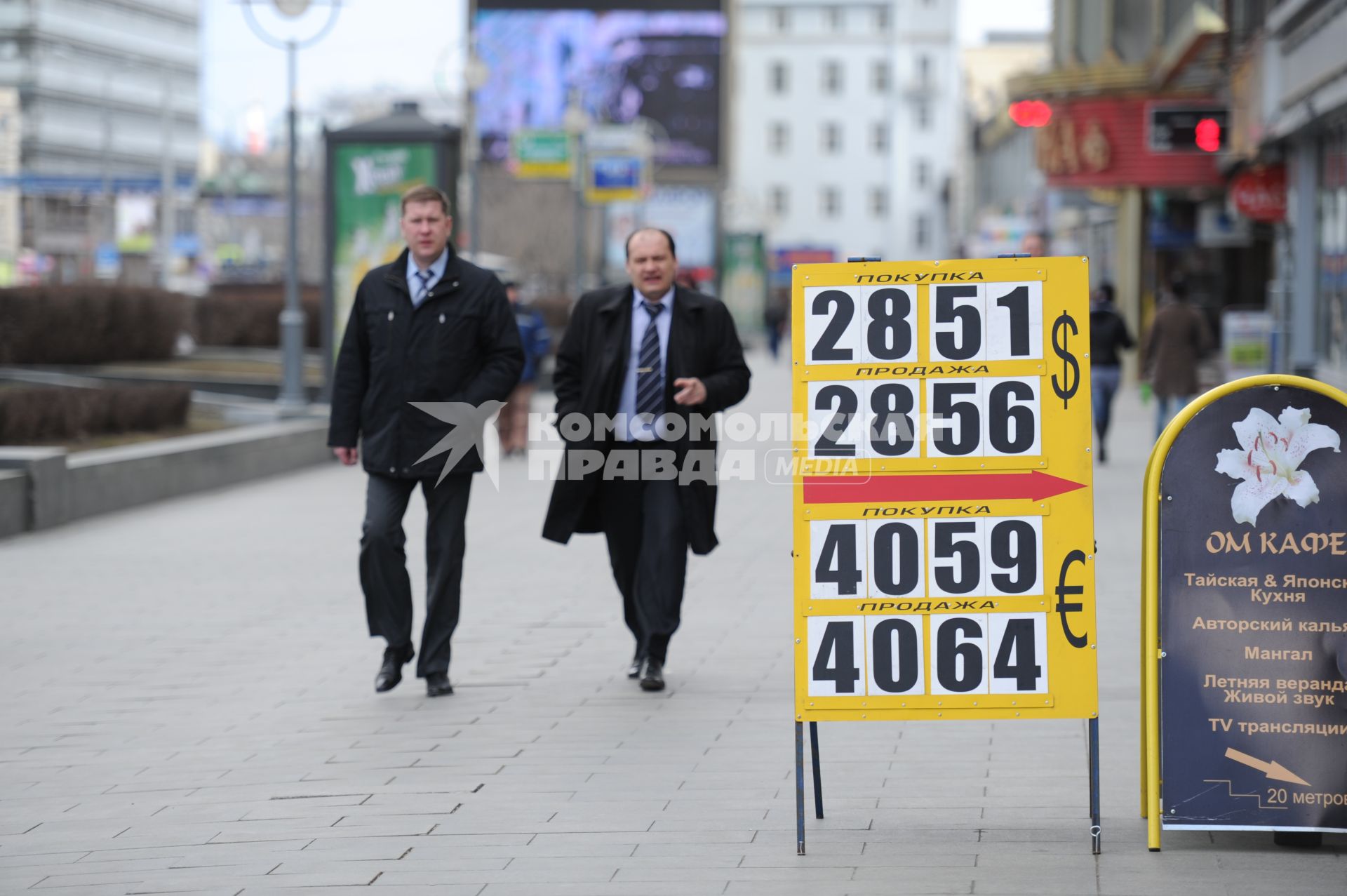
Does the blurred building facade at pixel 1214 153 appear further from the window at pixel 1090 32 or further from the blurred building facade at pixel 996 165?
the blurred building facade at pixel 996 165

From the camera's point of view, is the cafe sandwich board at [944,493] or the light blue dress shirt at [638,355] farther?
the light blue dress shirt at [638,355]

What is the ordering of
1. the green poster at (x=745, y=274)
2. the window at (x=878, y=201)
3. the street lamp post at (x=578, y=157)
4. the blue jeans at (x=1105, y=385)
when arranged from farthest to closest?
the window at (x=878, y=201), the green poster at (x=745, y=274), the street lamp post at (x=578, y=157), the blue jeans at (x=1105, y=385)

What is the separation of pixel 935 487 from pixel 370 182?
16.1 metres

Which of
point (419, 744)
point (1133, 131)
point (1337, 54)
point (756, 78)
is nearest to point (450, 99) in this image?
point (1133, 131)

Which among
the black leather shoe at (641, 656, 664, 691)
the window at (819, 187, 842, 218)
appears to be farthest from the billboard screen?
the black leather shoe at (641, 656, 664, 691)

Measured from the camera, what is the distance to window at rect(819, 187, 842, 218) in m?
101

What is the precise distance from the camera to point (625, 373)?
25.0 feet

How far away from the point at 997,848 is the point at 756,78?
3879 inches

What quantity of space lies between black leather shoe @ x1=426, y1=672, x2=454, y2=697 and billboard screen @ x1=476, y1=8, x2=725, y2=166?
63.5 meters

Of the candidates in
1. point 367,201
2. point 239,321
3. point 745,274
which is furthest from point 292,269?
point 745,274

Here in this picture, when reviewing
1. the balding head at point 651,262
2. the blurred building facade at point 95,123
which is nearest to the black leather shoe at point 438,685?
the balding head at point 651,262

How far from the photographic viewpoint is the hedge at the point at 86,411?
48.0 feet

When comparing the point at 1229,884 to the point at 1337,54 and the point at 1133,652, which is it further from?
the point at 1337,54

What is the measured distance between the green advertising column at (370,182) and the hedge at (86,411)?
3323mm
